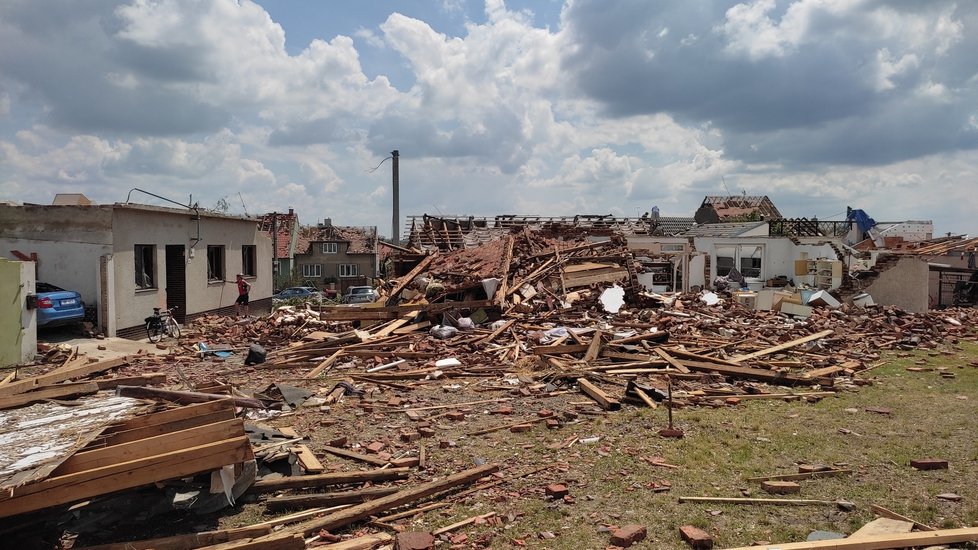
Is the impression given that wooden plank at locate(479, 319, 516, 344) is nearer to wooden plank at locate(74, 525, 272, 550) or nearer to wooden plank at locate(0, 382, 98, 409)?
wooden plank at locate(0, 382, 98, 409)

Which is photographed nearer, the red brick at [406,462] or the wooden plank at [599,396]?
the red brick at [406,462]

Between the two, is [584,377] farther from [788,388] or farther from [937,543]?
[937,543]

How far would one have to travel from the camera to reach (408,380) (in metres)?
11.7

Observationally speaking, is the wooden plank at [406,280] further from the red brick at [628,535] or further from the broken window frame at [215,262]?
the red brick at [628,535]

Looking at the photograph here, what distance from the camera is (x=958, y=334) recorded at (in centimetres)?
1720

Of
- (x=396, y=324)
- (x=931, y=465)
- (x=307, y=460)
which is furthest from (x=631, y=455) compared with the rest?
(x=396, y=324)

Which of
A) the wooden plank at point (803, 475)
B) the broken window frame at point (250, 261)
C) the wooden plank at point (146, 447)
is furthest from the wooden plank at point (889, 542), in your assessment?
the broken window frame at point (250, 261)

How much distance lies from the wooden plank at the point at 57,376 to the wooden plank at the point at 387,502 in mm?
5195

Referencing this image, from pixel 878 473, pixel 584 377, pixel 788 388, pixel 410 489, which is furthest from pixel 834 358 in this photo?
pixel 410 489

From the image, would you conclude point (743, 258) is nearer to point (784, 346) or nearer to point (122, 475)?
point (784, 346)

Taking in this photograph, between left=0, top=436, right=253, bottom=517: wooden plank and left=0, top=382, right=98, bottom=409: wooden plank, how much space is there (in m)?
3.24

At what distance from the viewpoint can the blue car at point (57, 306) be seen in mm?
14555

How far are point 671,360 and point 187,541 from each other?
9.06 meters

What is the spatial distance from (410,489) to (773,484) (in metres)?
3.42
